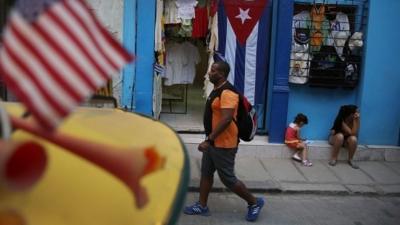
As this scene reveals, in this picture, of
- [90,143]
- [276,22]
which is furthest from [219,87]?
[90,143]

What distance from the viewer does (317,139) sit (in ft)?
28.1

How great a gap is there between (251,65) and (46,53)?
7034 mm

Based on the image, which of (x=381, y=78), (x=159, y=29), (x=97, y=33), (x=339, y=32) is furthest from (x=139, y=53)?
(x=97, y=33)

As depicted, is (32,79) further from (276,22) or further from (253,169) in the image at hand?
(276,22)

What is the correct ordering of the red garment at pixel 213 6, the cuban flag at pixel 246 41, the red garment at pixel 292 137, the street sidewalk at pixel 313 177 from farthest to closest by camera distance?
1. the red garment at pixel 292 137
2. the cuban flag at pixel 246 41
3. the red garment at pixel 213 6
4. the street sidewalk at pixel 313 177

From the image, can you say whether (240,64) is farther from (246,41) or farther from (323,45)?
(323,45)

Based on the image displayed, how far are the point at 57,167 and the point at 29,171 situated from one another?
12.8 inches

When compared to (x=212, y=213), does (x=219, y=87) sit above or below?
above

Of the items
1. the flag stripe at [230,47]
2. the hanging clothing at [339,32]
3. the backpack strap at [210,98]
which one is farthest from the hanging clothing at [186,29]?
the backpack strap at [210,98]

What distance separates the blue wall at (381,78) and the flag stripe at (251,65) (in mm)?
1681

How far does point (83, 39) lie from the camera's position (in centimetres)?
136

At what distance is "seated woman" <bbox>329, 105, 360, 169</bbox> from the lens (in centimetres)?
795

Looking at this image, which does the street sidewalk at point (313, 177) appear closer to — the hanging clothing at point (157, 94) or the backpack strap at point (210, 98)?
the hanging clothing at point (157, 94)

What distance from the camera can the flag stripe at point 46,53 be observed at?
127 centimetres
